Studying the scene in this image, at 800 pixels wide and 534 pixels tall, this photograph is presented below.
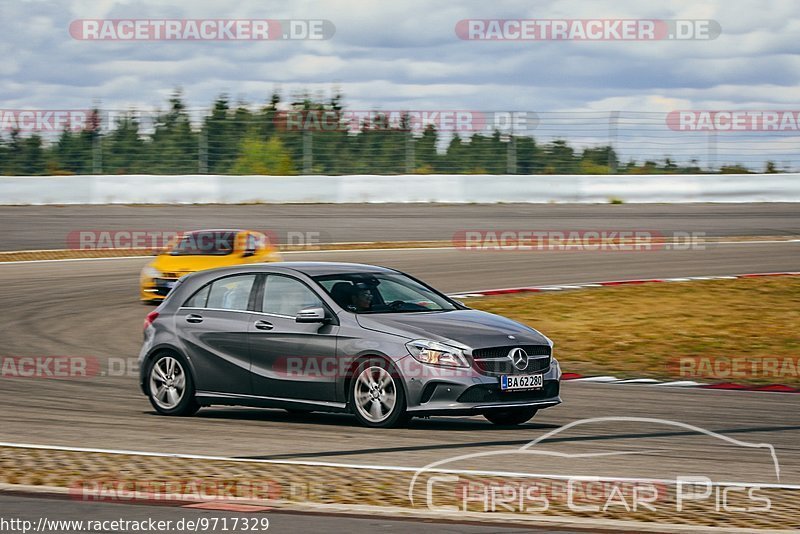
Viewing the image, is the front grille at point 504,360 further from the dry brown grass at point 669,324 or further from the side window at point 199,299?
the dry brown grass at point 669,324

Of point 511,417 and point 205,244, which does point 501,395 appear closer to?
point 511,417

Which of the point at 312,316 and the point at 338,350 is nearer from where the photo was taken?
the point at 338,350

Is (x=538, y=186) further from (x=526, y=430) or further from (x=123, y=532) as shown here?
(x=123, y=532)

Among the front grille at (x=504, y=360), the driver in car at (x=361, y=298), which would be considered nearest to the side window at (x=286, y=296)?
the driver in car at (x=361, y=298)

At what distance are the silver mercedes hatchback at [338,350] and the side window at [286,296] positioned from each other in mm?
11

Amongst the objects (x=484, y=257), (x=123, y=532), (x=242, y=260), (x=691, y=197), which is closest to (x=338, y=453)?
(x=123, y=532)

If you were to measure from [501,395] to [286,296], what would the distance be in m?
2.10

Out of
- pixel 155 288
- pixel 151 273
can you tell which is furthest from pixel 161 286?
pixel 151 273

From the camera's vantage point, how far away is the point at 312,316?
34.8ft

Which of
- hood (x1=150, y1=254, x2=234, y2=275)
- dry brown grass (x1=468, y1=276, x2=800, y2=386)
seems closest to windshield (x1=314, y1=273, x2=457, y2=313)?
dry brown grass (x1=468, y1=276, x2=800, y2=386)

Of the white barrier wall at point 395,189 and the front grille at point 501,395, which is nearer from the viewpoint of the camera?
the front grille at point 501,395

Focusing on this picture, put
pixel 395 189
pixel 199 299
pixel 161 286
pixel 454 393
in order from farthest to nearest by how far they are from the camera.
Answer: pixel 395 189 < pixel 161 286 < pixel 199 299 < pixel 454 393

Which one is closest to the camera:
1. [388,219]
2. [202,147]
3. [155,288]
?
[155,288]

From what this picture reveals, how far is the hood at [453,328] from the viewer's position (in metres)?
10.2
